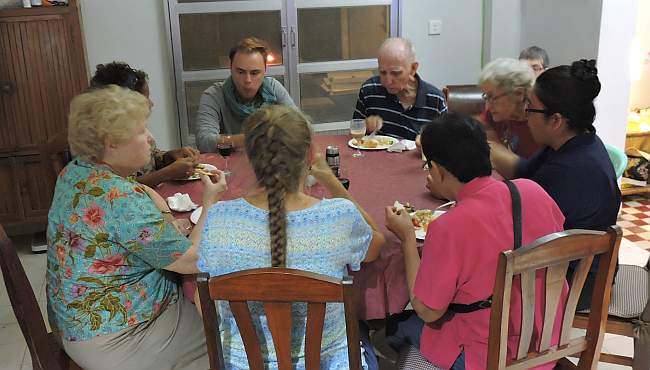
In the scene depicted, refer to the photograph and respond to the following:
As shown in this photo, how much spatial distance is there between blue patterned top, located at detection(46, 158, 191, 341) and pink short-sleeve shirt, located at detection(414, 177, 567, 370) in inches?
28.1

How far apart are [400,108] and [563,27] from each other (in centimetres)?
151

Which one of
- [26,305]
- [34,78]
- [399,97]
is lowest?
[26,305]

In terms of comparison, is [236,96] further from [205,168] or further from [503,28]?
[503,28]

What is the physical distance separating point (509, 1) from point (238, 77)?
2.40 meters

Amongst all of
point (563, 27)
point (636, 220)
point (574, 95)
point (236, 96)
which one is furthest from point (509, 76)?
point (636, 220)

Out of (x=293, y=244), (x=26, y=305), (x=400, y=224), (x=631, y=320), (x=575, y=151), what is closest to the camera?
(x=293, y=244)

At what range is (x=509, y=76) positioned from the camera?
2.57m

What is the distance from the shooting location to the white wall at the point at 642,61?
4.71 m

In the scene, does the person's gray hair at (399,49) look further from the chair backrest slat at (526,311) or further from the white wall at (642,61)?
the white wall at (642,61)

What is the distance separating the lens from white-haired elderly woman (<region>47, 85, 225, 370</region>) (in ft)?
5.78

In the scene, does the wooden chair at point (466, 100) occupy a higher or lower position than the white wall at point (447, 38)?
lower

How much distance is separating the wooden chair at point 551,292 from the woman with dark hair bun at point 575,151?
36 cm

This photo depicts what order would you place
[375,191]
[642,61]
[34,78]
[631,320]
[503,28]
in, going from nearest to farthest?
1. [631,320]
2. [375,191]
3. [34,78]
4. [503,28]
5. [642,61]

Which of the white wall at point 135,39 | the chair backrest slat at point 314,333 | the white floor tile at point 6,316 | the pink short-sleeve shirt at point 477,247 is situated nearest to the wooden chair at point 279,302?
the chair backrest slat at point 314,333
